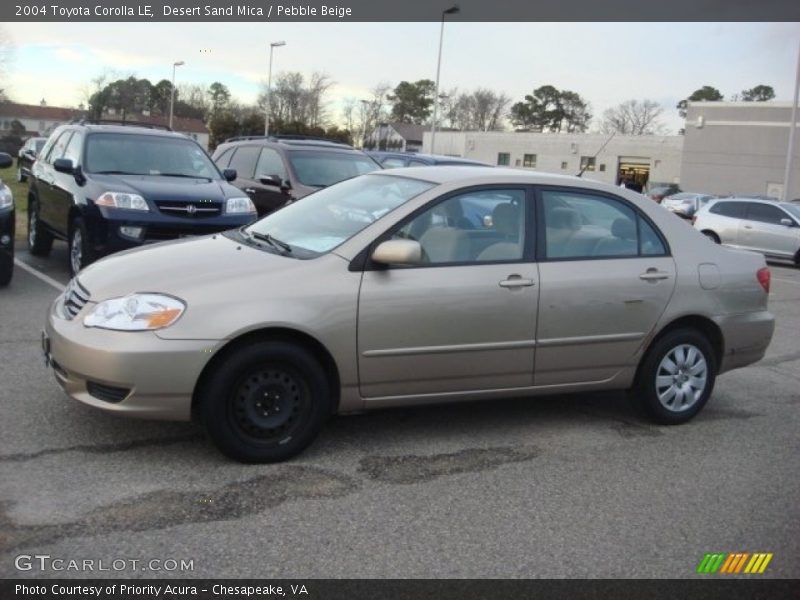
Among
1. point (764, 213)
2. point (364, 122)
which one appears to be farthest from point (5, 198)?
point (364, 122)

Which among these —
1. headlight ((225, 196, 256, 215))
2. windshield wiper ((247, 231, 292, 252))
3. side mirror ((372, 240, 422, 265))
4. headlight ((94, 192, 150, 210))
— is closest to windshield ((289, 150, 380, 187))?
headlight ((225, 196, 256, 215))

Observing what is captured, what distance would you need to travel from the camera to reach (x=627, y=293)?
519 cm

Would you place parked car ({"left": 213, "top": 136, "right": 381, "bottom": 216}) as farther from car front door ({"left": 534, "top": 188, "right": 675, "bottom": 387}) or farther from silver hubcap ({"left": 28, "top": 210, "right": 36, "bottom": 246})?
car front door ({"left": 534, "top": 188, "right": 675, "bottom": 387})

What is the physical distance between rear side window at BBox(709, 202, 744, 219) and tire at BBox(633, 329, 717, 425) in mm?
15890

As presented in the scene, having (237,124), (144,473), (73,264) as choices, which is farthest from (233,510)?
(237,124)

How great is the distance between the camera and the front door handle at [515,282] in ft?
15.9

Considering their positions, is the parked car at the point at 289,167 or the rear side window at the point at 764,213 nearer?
the parked car at the point at 289,167

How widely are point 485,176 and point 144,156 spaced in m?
5.79

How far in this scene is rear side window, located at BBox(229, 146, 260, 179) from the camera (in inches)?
477

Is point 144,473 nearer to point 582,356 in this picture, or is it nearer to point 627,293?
point 582,356

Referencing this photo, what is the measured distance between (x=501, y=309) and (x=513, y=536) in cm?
149

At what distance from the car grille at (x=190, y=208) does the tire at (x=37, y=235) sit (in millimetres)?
2657

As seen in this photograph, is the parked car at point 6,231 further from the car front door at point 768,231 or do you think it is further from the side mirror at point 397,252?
the car front door at point 768,231

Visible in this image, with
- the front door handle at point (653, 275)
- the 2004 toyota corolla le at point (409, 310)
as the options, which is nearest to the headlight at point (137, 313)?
the 2004 toyota corolla le at point (409, 310)
